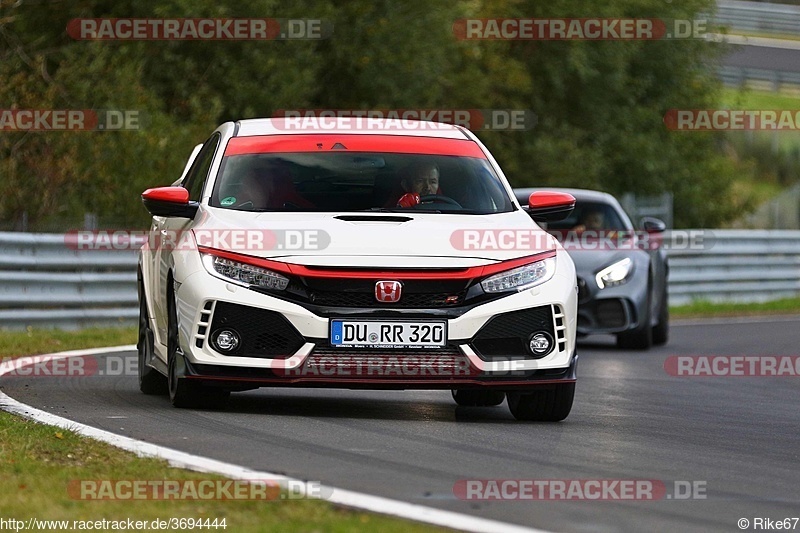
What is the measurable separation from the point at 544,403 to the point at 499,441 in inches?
44.3

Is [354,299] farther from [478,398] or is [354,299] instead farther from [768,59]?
[768,59]

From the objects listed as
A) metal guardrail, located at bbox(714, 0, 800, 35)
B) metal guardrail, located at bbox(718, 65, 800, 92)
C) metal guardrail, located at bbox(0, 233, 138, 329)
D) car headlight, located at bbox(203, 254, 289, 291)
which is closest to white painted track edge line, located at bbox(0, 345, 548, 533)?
car headlight, located at bbox(203, 254, 289, 291)

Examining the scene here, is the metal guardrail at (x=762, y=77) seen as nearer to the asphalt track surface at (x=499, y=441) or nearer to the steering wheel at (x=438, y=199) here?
the asphalt track surface at (x=499, y=441)

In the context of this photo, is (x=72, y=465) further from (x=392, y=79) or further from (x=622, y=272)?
(x=392, y=79)

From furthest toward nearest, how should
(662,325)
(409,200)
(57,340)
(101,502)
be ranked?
(662,325) → (57,340) → (409,200) → (101,502)

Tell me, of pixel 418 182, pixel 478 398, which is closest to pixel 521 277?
pixel 418 182

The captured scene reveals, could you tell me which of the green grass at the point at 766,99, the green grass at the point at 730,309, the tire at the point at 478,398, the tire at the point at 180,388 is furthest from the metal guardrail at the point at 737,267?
the green grass at the point at 766,99

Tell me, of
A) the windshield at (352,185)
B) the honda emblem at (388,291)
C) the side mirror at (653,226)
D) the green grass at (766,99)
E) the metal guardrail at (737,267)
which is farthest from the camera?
the green grass at (766,99)

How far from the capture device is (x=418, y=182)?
986cm

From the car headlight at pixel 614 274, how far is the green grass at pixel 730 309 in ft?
24.2

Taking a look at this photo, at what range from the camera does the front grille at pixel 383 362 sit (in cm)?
880

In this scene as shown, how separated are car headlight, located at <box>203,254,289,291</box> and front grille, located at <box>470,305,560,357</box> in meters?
1.05

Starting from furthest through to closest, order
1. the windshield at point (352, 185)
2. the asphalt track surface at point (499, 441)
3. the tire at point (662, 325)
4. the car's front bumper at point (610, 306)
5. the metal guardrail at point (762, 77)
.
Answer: the metal guardrail at point (762, 77) → the tire at point (662, 325) → the car's front bumper at point (610, 306) → the windshield at point (352, 185) → the asphalt track surface at point (499, 441)

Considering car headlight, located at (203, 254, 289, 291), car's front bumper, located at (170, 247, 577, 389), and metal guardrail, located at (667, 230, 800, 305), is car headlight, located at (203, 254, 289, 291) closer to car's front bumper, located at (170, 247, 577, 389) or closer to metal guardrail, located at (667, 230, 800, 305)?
car's front bumper, located at (170, 247, 577, 389)
